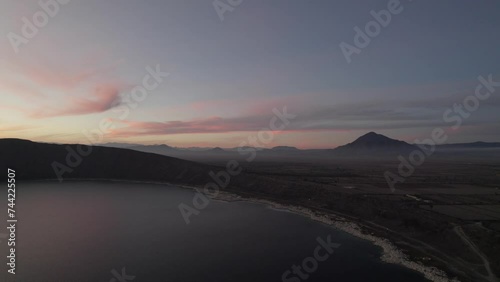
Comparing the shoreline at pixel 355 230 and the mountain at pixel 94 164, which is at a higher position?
the mountain at pixel 94 164

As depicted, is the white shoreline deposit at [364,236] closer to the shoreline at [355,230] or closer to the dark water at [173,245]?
Result: the shoreline at [355,230]

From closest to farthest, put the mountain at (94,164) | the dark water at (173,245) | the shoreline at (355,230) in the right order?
the dark water at (173,245) < the shoreline at (355,230) < the mountain at (94,164)

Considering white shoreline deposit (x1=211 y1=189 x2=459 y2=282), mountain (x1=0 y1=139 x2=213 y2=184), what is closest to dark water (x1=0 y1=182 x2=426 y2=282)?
white shoreline deposit (x1=211 y1=189 x2=459 y2=282)

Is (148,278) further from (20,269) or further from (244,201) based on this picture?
(244,201)

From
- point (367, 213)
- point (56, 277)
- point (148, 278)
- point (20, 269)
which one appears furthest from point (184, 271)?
point (367, 213)

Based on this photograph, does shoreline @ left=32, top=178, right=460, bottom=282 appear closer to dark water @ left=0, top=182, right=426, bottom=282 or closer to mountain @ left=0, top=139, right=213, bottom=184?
dark water @ left=0, top=182, right=426, bottom=282

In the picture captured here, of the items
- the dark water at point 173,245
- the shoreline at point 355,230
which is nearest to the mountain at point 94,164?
the shoreline at point 355,230

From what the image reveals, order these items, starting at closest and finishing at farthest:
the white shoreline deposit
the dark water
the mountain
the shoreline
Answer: the dark water
the white shoreline deposit
the shoreline
the mountain

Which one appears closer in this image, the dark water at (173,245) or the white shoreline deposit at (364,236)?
the dark water at (173,245)
